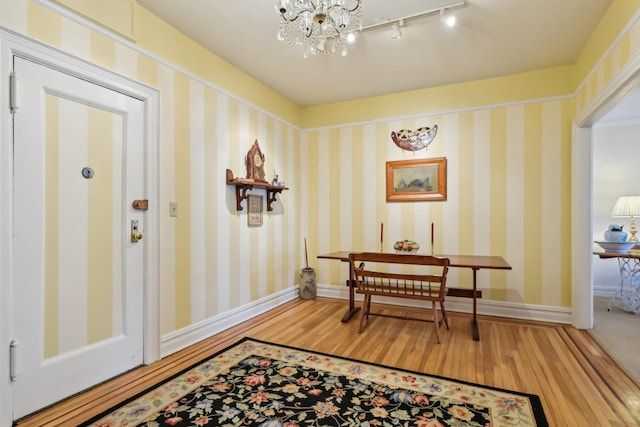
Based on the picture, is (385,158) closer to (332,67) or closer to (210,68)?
(332,67)

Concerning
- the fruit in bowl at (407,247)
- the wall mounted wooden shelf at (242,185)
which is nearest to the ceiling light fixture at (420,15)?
the wall mounted wooden shelf at (242,185)

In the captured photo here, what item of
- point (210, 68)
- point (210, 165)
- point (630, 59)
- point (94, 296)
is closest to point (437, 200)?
point (630, 59)

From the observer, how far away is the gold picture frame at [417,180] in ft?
12.0

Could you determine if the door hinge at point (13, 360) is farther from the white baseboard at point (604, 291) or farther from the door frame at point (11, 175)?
the white baseboard at point (604, 291)

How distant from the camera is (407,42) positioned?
275 cm

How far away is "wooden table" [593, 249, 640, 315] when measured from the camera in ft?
11.0

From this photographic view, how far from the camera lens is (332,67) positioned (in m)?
3.22

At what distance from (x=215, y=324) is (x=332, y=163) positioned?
248 cm

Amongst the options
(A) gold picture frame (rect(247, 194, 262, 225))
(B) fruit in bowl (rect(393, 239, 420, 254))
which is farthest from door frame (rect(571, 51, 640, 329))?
(A) gold picture frame (rect(247, 194, 262, 225))

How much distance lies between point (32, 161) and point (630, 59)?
142 inches

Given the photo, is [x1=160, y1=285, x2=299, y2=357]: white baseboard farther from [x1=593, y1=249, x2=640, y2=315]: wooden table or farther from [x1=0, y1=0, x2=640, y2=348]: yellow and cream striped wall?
[x1=593, y1=249, x2=640, y2=315]: wooden table

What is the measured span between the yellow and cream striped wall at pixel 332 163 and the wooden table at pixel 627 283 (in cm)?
74

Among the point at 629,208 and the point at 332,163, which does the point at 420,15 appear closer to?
the point at 332,163

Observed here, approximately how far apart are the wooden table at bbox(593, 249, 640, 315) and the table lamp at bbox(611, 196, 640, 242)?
42cm
